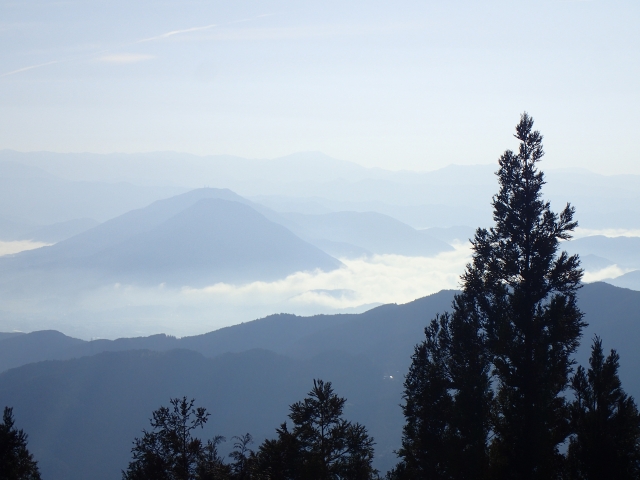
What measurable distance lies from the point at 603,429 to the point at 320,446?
7.97m

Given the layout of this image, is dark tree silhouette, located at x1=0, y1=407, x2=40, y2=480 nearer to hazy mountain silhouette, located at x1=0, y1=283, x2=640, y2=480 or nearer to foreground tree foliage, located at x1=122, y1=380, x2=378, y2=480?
foreground tree foliage, located at x1=122, y1=380, x2=378, y2=480

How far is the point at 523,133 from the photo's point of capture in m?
18.1

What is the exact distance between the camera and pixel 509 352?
16516 mm

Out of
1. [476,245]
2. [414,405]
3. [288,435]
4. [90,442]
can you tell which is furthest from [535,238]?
[90,442]

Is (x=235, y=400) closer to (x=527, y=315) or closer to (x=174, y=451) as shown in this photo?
(x=174, y=451)

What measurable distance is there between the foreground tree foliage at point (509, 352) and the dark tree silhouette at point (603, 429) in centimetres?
45

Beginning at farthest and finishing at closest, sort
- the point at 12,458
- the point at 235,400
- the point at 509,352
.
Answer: the point at 235,400, the point at 12,458, the point at 509,352

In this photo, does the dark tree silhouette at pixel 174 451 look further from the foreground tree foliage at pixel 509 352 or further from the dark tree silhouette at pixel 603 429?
the dark tree silhouette at pixel 603 429

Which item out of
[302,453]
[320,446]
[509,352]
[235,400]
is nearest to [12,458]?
[302,453]

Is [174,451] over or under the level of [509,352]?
under

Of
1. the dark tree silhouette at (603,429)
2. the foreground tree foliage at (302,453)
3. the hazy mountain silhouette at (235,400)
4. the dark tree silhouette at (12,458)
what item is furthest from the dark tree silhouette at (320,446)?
the hazy mountain silhouette at (235,400)

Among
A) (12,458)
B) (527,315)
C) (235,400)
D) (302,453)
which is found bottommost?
(235,400)

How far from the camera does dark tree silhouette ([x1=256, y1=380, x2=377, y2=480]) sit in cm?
1711

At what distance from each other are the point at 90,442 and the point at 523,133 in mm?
185230
